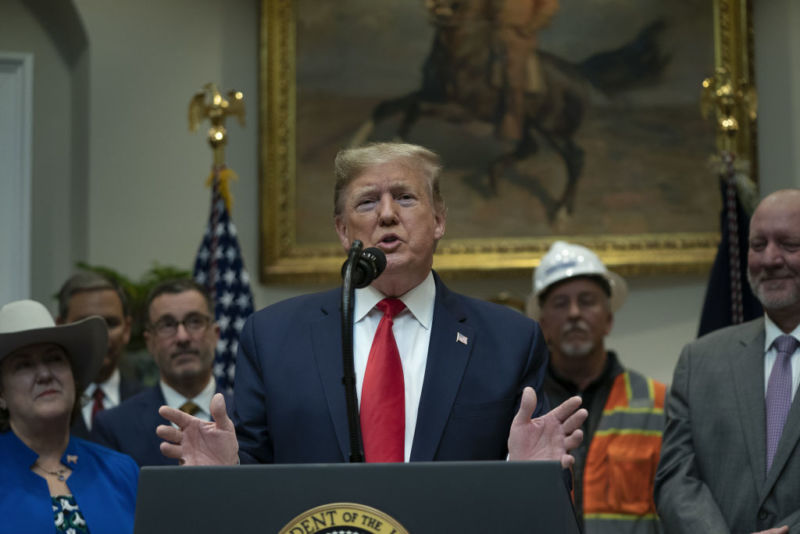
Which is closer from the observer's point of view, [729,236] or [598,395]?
[598,395]

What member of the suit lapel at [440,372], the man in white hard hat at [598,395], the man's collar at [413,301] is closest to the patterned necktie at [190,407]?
the man in white hard hat at [598,395]

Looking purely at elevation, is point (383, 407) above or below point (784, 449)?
above

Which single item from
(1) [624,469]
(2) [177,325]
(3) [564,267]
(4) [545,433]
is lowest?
(1) [624,469]

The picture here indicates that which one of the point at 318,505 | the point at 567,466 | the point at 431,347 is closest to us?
the point at 318,505

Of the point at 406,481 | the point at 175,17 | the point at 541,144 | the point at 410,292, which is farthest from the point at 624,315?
the point at 406,481

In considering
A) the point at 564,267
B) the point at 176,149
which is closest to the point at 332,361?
the point at 564,267

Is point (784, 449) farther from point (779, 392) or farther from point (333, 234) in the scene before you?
point (333, 234)

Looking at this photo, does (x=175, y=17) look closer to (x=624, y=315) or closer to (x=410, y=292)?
(x=624, y=315)

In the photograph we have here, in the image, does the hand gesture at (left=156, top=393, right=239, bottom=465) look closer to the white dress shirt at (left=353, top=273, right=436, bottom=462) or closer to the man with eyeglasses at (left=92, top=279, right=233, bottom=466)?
the white dress shirt at (left=353, top=273, right=436, bottom=462)

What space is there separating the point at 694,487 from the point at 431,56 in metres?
4.47

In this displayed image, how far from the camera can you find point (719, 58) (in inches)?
295

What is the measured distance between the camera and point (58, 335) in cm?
388

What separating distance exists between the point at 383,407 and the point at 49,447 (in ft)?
5.43

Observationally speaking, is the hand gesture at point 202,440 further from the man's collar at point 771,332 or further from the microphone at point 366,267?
the man's collar at point 771,332
